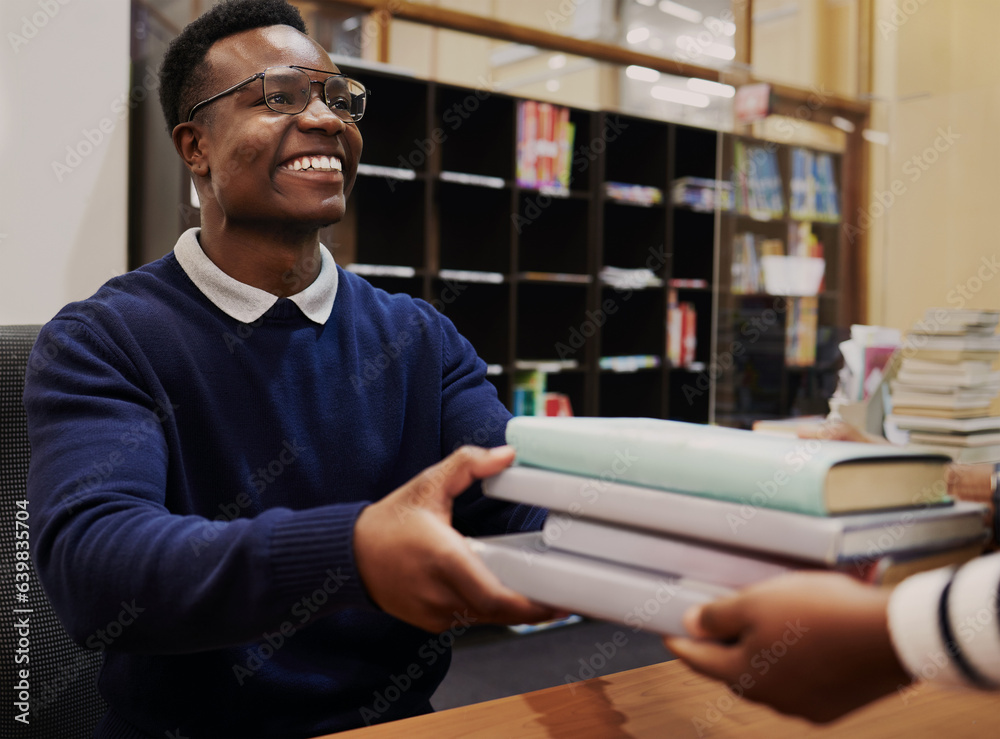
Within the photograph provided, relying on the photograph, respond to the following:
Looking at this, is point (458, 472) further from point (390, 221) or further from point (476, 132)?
point (476, 132)

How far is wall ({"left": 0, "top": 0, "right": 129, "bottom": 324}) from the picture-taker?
242 centimetres

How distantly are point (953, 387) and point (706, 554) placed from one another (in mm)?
1884

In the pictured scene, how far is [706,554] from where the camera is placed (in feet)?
1.98

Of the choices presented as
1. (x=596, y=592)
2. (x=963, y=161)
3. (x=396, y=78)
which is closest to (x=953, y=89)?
(x=963, y=161)

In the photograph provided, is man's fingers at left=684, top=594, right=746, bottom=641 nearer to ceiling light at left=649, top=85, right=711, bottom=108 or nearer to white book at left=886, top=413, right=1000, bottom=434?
white book at left=886, top=413, right=1000, bottom=434

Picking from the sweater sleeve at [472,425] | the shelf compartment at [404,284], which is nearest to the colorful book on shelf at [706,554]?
the sweater sleeve at [472,425]

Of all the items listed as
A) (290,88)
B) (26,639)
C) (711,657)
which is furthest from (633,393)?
(711,657)

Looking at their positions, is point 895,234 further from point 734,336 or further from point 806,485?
point 806,485

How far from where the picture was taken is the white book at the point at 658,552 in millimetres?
587

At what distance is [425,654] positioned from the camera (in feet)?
3.85

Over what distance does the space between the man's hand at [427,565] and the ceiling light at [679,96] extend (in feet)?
24.1

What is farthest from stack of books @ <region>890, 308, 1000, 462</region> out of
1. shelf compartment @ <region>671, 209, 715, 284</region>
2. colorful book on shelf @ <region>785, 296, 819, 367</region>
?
shelf compartment @ <region>671, 209, 715, 284</region>

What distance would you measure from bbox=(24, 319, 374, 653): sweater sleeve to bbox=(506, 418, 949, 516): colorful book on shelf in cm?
19

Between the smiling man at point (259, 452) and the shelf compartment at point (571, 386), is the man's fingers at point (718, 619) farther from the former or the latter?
the shelf compartment at point (571, 386)
